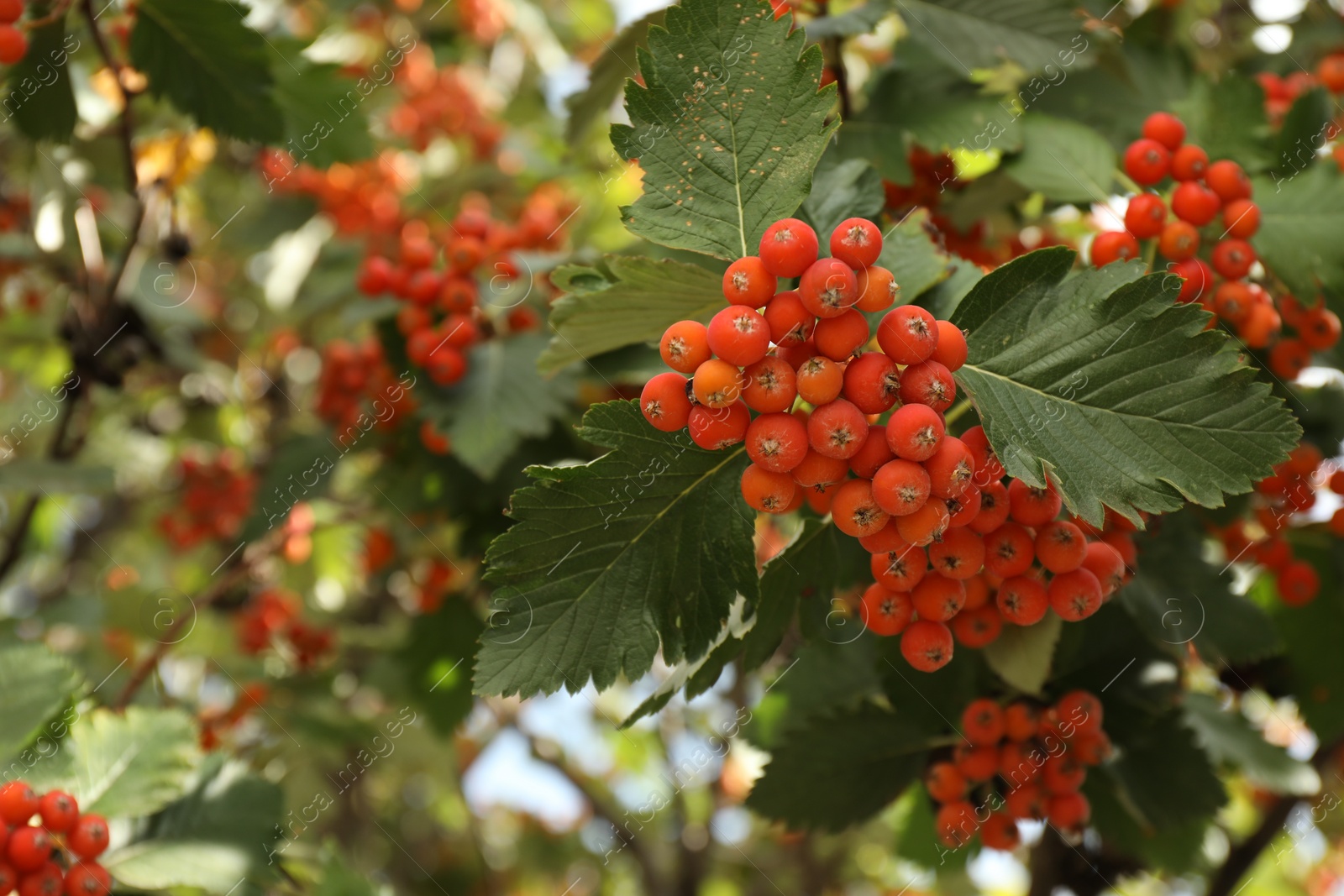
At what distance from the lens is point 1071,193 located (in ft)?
7.41

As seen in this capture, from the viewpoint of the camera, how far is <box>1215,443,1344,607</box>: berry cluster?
2439 mm

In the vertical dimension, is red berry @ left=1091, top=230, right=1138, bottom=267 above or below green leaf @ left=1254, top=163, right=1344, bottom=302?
above

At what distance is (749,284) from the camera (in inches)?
56.3

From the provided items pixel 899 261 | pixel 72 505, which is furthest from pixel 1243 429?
pixel 72 505

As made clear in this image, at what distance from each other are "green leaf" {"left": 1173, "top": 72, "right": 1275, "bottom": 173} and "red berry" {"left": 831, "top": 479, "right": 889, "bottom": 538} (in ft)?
4.97

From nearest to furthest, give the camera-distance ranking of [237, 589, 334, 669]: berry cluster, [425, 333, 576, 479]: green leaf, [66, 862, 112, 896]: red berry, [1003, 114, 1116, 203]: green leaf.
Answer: [66, 862, 112, 896]: red berry < [1003, 114, 1116, 203]: green leaf < [425, 333, 576, 479]: green leaf < [237, 589, 334, 669]: berry cluster

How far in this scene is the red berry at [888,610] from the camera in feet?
5.48

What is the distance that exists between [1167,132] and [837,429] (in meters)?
1.39

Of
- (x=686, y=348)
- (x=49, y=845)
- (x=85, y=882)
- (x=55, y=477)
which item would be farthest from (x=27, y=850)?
(x=686, y=348)

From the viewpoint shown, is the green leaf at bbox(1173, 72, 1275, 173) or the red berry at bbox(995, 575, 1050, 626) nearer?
the red berry at bbox(995, 575, 1050, 626)

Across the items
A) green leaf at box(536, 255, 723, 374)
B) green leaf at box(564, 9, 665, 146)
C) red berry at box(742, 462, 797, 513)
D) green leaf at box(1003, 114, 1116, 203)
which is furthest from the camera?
green leaf at box(564, 9, 665, 146)

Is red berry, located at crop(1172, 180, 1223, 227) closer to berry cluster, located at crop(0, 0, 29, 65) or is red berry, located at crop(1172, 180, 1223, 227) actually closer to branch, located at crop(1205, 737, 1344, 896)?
branch, located at crop(1205, 737, 1344, 896)

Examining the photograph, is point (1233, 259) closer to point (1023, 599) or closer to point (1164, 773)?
point (1023, 599)

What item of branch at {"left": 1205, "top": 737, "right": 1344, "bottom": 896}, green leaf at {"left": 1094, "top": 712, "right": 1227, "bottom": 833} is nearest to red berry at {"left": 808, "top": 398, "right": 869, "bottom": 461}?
green leaf at {"left": 1094, "top": 712, "right": 1227, "bottom": 833}
